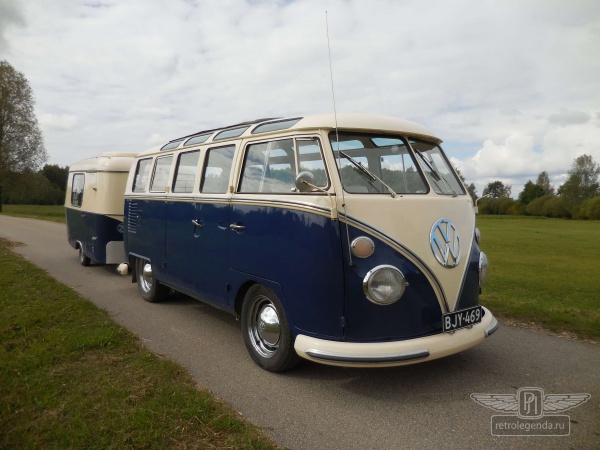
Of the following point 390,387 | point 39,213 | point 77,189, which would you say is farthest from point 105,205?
point 39,213

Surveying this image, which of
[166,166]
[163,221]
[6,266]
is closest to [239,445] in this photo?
[163,221]

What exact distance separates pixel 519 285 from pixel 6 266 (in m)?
10.7

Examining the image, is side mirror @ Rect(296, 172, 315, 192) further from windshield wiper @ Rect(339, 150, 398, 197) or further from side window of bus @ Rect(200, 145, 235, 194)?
side window of bus @ Rect(200, 145, 235, 194)

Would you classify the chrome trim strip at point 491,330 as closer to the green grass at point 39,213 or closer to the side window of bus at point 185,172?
the side window of bus at point 185,172

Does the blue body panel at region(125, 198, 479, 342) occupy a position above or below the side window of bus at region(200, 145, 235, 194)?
below

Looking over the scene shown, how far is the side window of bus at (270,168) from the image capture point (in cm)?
450

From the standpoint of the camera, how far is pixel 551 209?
53.7 meters

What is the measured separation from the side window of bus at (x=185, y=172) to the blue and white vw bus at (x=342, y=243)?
21.9 inches

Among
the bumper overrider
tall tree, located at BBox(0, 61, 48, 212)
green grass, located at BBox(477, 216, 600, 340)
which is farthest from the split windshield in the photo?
tall tree, located at BBox(0, 61, 48, 212)

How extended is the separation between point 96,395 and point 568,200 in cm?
6069

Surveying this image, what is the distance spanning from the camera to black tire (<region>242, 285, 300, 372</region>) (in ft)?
14.4

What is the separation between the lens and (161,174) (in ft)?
23.3

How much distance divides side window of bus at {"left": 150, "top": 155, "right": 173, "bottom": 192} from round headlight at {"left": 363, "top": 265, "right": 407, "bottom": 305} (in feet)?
13.1

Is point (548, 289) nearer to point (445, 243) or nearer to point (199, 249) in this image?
point (445, 243)
